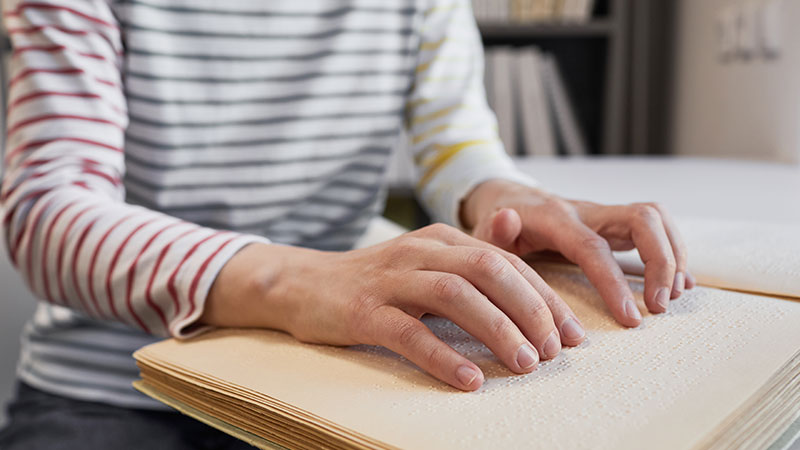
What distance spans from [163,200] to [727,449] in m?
0.56

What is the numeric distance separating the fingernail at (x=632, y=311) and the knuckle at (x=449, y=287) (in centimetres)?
10

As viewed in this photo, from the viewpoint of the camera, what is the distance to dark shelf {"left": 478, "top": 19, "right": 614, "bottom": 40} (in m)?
1.50

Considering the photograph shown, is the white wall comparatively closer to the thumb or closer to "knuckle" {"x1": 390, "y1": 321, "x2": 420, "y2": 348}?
the thumb

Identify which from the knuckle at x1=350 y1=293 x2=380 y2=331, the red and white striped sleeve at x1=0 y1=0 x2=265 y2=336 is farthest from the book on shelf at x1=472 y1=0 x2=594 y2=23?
the knuckle at x1=350 y1=293 x2=380 y2=331

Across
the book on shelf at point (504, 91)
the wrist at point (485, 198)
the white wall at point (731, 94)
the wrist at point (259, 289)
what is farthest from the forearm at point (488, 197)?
the book on shelf at point (504, 91)

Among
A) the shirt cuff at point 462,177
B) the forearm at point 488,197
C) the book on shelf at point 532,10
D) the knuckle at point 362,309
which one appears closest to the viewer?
the knuckle at point 362,309

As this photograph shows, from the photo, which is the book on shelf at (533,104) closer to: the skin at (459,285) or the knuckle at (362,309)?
the skin at (459,285)

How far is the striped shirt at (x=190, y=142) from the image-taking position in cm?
51

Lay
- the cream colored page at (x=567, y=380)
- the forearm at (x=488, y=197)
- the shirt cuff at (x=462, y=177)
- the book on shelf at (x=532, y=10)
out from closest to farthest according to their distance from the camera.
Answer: the cream colored page at (x=567, y=380) → the forearm at (x=488, y=197) → the shirt cuff at (x=462, y=177) → the book on shelf at (x=532, y=10)

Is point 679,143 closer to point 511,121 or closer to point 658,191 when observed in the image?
point 511,121

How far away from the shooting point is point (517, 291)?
36cm

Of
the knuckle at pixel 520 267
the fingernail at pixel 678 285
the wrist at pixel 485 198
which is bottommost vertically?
the wrist at pixel 485 198

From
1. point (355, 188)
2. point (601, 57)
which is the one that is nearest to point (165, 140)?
point (355, 188)

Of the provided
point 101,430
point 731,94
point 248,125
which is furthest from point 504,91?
point 101,430
